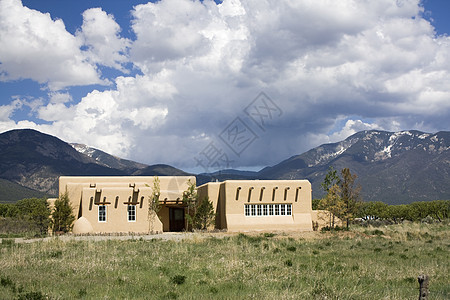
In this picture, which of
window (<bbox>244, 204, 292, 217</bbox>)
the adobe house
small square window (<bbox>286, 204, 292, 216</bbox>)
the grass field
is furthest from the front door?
the grass field

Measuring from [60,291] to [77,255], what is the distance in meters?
6.67

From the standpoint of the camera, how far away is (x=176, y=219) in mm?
42000

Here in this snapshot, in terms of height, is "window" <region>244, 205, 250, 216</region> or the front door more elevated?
"window" <region>244, 205, 250, 216</region>

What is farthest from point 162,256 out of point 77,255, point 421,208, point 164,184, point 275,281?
point 421,208

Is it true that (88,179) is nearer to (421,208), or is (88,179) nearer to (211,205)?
(211,205)

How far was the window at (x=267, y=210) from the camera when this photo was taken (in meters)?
37.3

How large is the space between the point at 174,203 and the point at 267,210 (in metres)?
7.61

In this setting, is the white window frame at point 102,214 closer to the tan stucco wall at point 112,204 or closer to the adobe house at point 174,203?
the adobe house at point 174,203

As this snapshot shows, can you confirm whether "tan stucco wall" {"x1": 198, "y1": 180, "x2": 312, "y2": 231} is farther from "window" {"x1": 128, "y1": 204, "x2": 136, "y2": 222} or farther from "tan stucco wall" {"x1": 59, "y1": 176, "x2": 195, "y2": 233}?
"window" {"x1": 128, "y1": 204, "x2": 136, "y2": 222}

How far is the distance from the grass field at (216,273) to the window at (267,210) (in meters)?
15.7

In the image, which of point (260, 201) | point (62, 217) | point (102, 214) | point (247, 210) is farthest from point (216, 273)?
point (260, 201)

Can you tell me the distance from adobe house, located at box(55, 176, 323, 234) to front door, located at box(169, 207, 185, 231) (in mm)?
361

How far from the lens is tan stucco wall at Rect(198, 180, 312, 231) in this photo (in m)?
36.8

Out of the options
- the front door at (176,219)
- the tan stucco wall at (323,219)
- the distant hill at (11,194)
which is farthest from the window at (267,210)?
the distant hill at (11,194)
